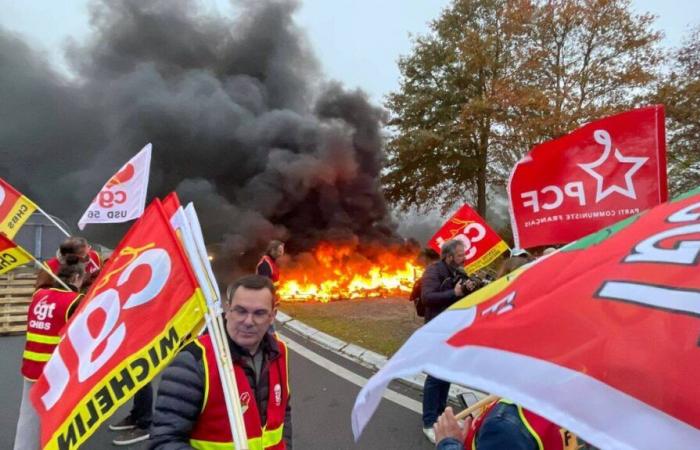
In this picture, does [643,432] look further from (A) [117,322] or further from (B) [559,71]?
(B) [559,71]

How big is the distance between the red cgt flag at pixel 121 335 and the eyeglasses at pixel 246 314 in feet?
0.48

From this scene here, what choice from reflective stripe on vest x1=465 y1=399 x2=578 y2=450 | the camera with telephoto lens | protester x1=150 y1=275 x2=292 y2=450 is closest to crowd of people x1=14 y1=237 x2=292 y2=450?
protester x1=150 y1=275 x2=292 y2=450

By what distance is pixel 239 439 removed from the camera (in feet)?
4.81

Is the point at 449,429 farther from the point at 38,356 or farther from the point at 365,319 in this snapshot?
the point at 365,319

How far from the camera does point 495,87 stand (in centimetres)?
1276

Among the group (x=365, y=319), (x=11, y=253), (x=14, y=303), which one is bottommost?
(x=365, y=319)

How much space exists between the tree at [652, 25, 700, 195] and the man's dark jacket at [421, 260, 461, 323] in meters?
9.91

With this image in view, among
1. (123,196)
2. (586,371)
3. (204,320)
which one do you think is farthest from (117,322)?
(123,196)

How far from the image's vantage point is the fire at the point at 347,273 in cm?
1247

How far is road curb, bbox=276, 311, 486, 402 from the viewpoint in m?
Result: 4.94

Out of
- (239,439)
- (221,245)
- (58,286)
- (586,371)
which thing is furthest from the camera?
(221,245)

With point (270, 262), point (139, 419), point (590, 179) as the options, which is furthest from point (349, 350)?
point (590, 179)

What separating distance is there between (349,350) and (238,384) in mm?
4793

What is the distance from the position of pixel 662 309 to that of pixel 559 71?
13.1 meters
